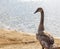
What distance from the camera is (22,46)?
11.6 metres

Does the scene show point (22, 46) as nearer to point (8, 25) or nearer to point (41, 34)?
point (41, 34)

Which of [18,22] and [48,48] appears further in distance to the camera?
Answer: [18,22]

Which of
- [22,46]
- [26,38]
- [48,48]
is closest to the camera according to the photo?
[48,48]

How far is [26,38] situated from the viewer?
13.5 meters

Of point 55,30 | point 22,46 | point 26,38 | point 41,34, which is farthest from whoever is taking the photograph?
point 55,30

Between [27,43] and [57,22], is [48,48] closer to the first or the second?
[27,43]

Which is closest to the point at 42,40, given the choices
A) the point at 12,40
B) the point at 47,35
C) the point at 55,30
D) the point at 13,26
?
the point at 47,35

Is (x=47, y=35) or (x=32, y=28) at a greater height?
(x=47, y=35)

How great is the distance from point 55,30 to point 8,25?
399 cm

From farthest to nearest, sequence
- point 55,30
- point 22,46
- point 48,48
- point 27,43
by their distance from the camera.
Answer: point 55,30
point 27,43
point 22,46
point 48,48

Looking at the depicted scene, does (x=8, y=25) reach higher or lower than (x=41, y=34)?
lower

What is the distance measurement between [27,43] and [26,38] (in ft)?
3.64

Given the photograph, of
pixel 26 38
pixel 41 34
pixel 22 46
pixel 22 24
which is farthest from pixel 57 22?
pixel 41 34

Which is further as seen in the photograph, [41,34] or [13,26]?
[13,26]
